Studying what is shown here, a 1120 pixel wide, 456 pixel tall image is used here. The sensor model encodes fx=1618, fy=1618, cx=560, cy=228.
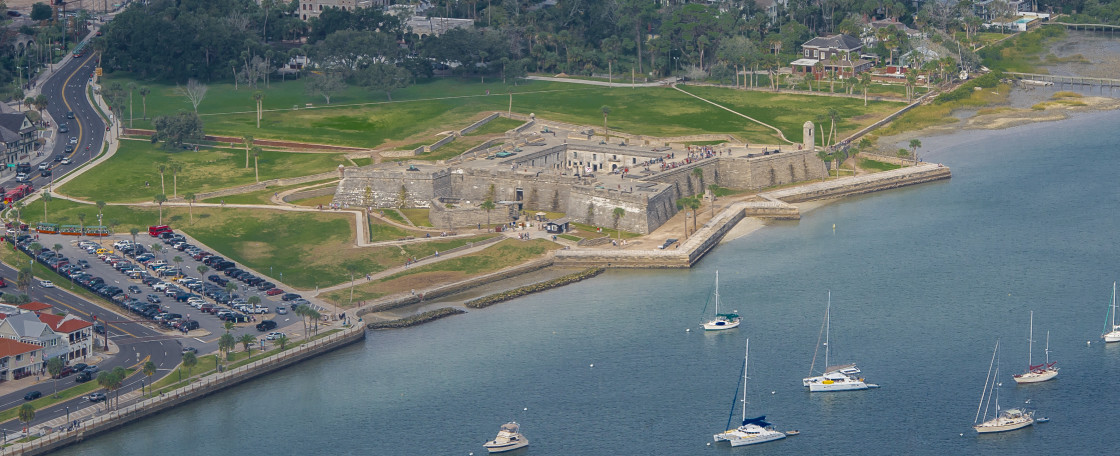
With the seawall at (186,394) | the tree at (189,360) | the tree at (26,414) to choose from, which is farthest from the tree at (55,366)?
the tree at (189,360)

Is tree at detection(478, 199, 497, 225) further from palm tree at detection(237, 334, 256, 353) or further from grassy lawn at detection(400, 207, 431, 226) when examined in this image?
palm tree at detection(237, 334, 256, 353)

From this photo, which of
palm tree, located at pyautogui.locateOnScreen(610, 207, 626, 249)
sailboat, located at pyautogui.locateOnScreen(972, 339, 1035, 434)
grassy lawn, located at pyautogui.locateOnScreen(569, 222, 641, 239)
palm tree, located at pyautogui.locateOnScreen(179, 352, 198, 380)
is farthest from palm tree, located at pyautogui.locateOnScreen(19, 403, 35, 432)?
sailboat, located at pyautogui.locateOnScreen(972, 339, 1035, 434)

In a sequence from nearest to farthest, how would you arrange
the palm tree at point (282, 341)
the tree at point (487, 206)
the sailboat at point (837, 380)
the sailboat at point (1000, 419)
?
the sailboat at point (1000, 419) < the sailboat at point (837, 380) < the palm tree at point (282, 341) < the tree at point (487, 206)

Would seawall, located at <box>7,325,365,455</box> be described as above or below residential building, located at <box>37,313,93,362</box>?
below

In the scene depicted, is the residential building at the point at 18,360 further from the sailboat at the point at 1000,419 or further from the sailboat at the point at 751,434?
the sailboat at the point at 1000,419

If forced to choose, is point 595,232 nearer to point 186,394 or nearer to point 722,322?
point 722,322

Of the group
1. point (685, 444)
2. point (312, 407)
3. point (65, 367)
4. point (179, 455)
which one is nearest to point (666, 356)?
point (685, 444)

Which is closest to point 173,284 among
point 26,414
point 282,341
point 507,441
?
point 282,341
